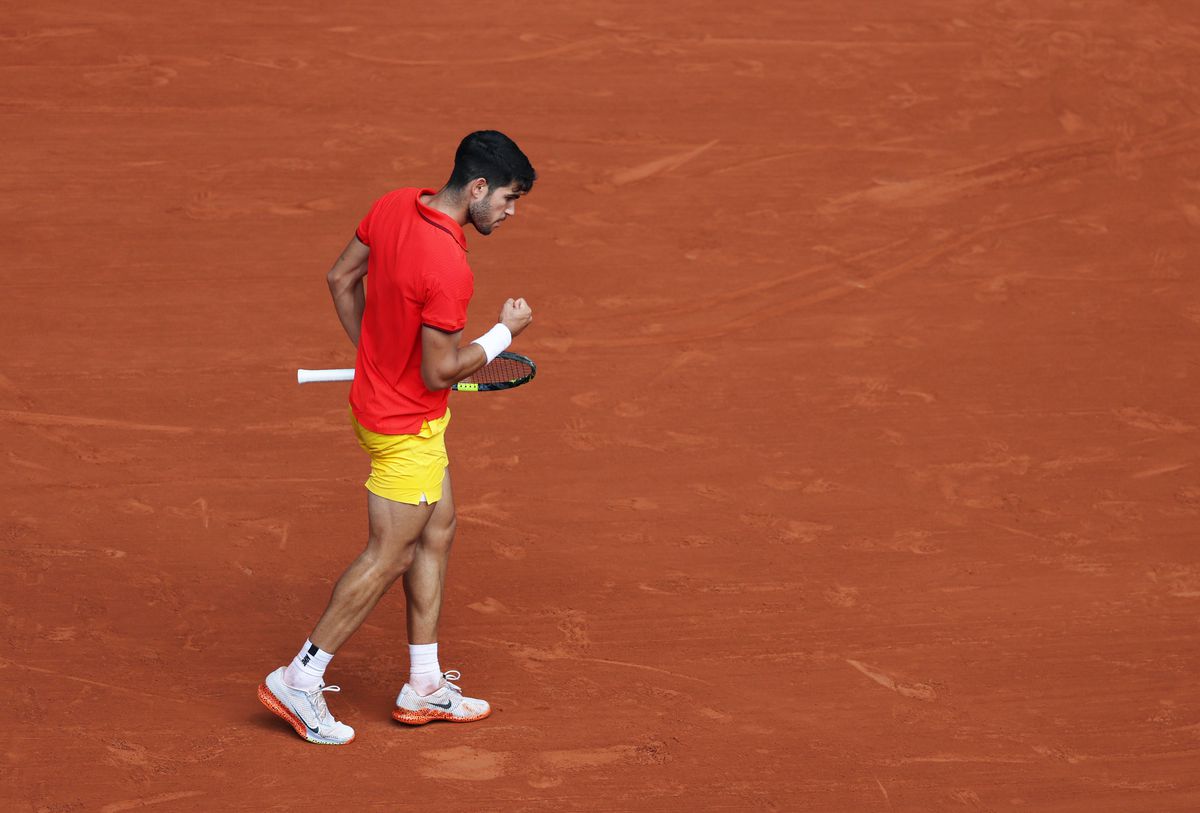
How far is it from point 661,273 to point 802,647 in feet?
11.8

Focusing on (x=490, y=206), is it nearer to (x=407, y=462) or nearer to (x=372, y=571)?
(x=407, y=462)

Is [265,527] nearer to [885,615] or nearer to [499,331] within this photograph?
[499,331]

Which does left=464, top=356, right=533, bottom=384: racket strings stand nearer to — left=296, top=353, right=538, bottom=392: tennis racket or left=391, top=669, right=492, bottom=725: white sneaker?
left=296, top=353, right=538, bottom=392: tennis racket

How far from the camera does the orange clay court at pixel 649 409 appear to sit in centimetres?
574

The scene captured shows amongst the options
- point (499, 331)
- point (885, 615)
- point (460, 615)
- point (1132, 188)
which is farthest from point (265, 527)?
point (1132, 188)

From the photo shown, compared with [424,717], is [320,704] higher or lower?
higher

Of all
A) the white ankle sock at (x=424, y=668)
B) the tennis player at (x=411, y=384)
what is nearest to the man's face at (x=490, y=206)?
the tennis player at (x=411, y=384)

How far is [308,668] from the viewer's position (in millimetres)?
5449

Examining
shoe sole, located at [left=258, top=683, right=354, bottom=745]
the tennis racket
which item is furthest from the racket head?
shoe sole, located at [left=258, top=683, right=354, bottom=745]

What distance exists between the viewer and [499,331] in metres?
5.25

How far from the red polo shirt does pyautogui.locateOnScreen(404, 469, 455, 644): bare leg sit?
40 centimetres

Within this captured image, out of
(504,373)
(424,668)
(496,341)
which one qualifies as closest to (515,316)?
(496,341)

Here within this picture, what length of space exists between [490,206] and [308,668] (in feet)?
5.71

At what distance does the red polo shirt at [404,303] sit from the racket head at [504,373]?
30 centimetres
